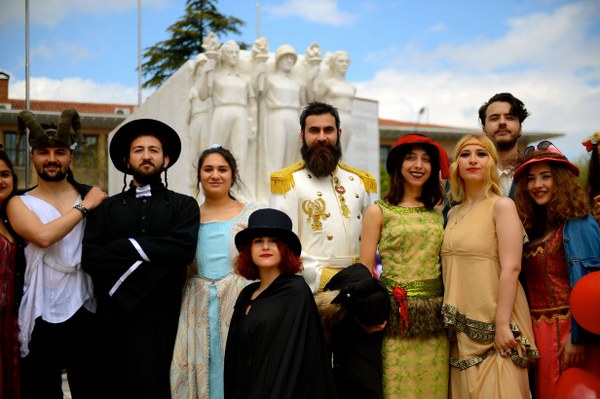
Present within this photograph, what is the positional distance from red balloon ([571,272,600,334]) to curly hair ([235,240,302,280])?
1.44m

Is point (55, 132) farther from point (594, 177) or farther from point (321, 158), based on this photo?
point (594, 177)

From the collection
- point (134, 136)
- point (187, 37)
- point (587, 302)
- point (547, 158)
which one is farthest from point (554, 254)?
point (187, 37)

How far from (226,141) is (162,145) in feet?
17.1

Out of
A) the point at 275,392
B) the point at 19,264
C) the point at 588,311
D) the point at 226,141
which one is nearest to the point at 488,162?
the point at 588,311

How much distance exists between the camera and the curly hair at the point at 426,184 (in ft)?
12.9

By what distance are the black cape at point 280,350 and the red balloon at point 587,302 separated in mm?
1313

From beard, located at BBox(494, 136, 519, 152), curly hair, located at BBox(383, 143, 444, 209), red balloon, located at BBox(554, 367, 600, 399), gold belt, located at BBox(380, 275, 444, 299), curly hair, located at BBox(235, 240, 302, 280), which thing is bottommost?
red balloon, located at BBox(554, 367, 600, 399)

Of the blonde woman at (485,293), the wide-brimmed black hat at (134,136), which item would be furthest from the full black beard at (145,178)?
the blonde woman at (485,293)

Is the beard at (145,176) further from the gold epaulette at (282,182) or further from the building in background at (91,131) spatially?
the building in background at (91,131)

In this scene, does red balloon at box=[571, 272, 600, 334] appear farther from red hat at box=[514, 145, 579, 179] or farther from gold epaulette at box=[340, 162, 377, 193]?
gold epaulette at box=[340, 162, 377, 193]

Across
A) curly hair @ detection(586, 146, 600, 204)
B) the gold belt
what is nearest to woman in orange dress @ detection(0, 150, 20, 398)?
the gold belt

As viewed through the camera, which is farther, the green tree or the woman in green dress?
the green tree

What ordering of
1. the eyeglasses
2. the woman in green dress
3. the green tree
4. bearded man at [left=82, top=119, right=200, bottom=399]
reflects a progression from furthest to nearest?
the green tree → the eyeglasses → bearded man at [left=82, top=119, right=200, bottom=399] → the woman in green dress

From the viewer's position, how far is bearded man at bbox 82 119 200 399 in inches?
146
